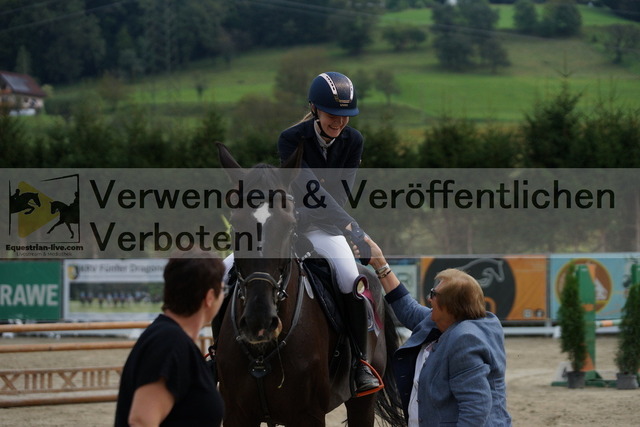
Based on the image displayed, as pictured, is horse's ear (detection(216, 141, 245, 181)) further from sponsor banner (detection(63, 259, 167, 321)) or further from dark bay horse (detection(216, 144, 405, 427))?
sponsor banner (detection(63, 259, 167, 321))

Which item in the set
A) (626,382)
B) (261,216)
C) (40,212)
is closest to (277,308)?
(261,216)

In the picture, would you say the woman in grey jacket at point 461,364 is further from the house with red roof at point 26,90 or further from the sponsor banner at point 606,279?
the house with red roof at point 26,90

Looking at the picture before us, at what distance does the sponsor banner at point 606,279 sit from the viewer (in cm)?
1545

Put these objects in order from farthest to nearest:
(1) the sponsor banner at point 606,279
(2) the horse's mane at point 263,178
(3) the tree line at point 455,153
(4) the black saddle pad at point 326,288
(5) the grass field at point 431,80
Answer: (5) the grass field at point 431,80
(3) the tree line at point 455,153
(1) the sponsor banner at point 606,279
(4) the black saddle pad at point 326,288
(2) the horse's mane at point 263,178

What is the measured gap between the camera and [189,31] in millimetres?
69938

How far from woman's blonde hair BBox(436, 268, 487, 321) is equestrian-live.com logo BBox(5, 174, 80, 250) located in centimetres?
1595

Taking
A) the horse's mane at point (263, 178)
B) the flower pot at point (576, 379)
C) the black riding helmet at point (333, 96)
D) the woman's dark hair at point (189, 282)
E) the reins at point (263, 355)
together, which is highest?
the black riding helmet at point (333, 96)

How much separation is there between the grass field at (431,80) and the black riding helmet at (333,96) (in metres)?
38.5

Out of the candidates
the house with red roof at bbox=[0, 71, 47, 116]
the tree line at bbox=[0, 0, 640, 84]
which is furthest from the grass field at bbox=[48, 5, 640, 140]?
the house with red roof at bbox=[0, 71, 47, 116]

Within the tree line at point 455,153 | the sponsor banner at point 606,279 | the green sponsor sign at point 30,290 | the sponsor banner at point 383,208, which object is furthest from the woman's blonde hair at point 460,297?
the tree line at point 455,153

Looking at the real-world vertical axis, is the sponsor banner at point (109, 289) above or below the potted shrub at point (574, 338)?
below

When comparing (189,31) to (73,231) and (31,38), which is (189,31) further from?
(73,231)

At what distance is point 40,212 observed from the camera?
767 inches

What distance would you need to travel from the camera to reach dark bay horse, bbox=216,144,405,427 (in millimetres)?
4195
